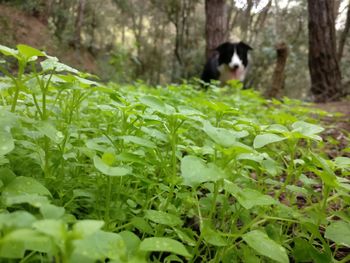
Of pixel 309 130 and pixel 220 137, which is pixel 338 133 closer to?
pixel 309 130

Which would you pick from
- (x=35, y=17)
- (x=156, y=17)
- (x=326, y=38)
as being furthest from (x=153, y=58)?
(x=326, y=38)

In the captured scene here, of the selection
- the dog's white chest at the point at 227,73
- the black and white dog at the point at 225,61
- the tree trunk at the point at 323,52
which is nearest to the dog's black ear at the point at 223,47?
the black and white dog at the point at 225,61

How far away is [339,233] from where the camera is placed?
0.76m

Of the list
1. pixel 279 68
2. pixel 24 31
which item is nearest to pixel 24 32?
pixel 24 31

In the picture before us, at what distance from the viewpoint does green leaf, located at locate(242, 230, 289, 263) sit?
656 millimetres

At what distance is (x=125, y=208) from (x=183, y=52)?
1411cm

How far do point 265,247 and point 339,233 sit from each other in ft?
0.68

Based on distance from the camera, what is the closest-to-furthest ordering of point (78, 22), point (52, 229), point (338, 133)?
point (52, 229) → point (338, 133) → point (78, 22)

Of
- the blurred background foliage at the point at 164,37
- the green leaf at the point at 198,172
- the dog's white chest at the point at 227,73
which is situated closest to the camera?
the green leaf at the point at 198,172

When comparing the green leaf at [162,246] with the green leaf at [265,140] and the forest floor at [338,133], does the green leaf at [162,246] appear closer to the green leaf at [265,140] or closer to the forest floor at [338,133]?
the green leaf at [265,140]

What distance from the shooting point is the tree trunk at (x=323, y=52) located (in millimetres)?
5059

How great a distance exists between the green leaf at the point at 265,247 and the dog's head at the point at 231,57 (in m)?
6.38

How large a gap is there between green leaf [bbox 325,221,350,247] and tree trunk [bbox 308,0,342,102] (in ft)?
15.9

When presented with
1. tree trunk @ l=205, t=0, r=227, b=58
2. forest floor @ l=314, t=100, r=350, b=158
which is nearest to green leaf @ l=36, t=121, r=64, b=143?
forest floor @ l=314, t=100, r=350, b=158
